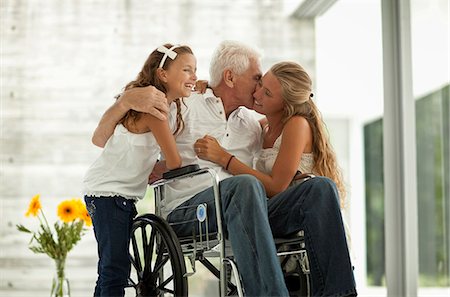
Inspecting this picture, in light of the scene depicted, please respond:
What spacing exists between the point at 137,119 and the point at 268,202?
576 mm

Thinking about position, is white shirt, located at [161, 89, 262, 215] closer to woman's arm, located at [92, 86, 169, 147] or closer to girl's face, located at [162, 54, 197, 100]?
girl's face, located at [162, 54, 197, 100]

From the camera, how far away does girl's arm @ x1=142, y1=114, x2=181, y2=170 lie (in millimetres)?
2920

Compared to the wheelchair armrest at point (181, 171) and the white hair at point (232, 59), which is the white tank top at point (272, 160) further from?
the wheelchair armrest at point (181, 171)

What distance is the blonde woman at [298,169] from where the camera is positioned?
2676mm

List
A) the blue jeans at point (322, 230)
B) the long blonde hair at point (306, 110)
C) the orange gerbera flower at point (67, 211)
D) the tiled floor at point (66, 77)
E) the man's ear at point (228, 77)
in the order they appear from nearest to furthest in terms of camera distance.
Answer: the blue jeans at point (322, 230)
the long blonde hair at point (306, 110)
the man's ear at point (228, 77)
the orange gerbera flower at point (67, 211)
the tiled floor at point (66, 77)

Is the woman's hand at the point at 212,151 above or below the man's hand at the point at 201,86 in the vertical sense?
below

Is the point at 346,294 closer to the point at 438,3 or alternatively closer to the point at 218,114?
the point at 218,114

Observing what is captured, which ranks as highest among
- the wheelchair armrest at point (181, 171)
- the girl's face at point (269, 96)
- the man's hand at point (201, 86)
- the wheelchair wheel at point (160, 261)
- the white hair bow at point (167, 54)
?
the white hair bow at point (167, 54)

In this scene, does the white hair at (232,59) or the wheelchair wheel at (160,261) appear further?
the white hair at (232,59)

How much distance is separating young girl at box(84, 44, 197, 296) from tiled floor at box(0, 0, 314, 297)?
2150 millimetres

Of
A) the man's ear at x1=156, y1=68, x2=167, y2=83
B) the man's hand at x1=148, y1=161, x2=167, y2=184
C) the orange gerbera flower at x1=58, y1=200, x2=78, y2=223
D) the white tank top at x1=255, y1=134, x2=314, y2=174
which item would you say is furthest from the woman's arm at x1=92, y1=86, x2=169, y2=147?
the orange gerbera flower at x1=58, y1=200, x2=78, y2=223

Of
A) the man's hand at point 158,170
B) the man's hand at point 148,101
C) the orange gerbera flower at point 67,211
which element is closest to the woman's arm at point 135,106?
the man's hand at point 148,101

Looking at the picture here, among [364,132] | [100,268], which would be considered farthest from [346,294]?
[364,132]

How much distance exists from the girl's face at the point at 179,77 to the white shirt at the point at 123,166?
0.24 metres
